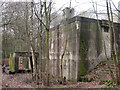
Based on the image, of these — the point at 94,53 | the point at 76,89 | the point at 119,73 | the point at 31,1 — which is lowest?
the point at 76,89

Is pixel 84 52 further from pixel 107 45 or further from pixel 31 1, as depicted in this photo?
pixel 31 1

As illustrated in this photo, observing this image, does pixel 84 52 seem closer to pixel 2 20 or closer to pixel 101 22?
pixel 101 22

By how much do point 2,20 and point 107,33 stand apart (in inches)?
352

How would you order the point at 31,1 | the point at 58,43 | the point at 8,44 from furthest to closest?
1. the point at 8,44
2. the point at 58,43
3. the point at 31,1

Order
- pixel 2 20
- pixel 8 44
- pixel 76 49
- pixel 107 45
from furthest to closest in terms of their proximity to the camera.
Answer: pixel 8 44
pixel 2 20
pixel 107 45
pixel 76 49

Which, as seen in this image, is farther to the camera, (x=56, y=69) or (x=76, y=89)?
(x=56, y=69)

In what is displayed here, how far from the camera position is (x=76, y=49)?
9500 mm

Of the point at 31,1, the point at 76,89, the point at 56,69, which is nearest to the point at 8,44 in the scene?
the point at 56,69

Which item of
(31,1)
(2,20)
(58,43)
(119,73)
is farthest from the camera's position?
(2,20)

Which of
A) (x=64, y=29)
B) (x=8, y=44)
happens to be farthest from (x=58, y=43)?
(x=8, y=44)

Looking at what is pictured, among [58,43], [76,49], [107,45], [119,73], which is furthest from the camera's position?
[58,43]

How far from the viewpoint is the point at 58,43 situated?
11.6m

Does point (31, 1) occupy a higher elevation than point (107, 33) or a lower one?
higher

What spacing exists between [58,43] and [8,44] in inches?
540
